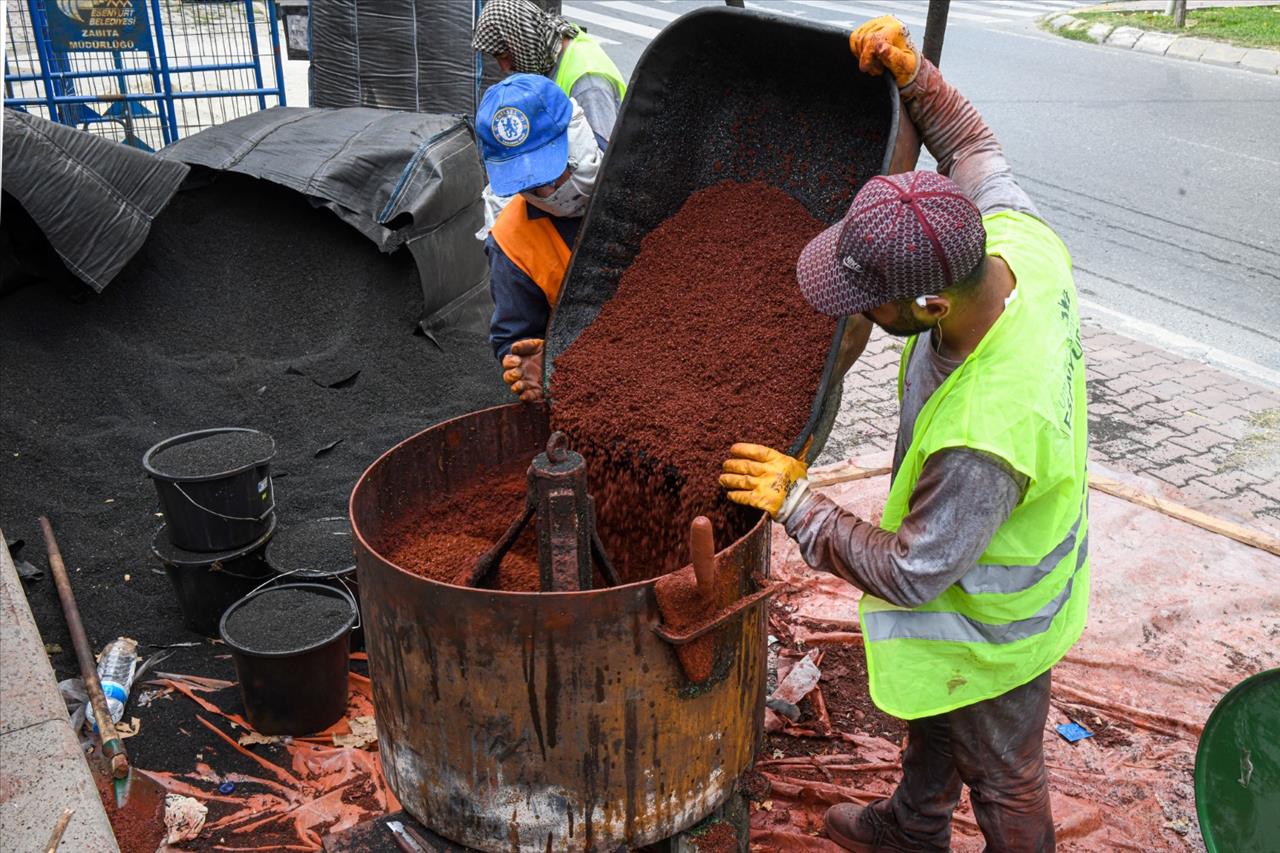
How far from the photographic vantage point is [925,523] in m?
2.21

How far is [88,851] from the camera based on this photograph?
2955 mm

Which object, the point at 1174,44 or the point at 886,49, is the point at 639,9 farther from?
the point at 886,49

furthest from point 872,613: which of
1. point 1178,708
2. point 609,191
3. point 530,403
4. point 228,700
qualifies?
point 228,700

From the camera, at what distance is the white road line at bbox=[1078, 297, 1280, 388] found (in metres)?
6.04

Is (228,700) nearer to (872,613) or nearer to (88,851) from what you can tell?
(88,851)

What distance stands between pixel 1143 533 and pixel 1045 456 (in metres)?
2.60

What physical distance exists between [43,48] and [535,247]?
6.85m

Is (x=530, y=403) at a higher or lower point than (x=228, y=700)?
higher

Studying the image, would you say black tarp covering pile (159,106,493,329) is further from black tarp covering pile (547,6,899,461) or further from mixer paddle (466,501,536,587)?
mixer paddle (466,501,536,587)

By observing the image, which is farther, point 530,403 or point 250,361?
point 250,361

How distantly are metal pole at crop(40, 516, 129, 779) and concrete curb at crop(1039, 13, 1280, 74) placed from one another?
13.7 metres

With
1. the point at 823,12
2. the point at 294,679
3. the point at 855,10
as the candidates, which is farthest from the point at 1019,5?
the point at 294,679

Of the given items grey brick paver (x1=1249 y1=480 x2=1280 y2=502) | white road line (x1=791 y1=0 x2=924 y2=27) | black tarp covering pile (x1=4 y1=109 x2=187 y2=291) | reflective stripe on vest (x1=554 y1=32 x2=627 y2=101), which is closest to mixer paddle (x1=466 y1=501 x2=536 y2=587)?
reflective stripe on vest (x1=554 y1=32 x2=627 y2=101)

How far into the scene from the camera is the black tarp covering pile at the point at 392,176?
251 inches
